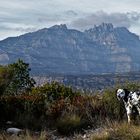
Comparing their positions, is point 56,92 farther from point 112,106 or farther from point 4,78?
point 112,106

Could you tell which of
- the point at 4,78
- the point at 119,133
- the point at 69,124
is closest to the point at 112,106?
the point at 69,124

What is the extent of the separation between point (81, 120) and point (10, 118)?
7.62 feet

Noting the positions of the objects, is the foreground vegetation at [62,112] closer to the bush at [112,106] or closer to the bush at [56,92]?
the bush at [112,106]

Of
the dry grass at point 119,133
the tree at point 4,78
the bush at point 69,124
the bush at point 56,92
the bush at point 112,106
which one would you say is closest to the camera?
the dry grass at point 119,133

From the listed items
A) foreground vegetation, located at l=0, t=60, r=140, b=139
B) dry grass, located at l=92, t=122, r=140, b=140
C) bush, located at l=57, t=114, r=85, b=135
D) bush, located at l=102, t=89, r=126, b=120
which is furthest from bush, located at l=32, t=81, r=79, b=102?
dry grass, located at l=92, t=122, r=140, b=140

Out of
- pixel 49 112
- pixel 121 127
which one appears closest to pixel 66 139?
pixel 121 127

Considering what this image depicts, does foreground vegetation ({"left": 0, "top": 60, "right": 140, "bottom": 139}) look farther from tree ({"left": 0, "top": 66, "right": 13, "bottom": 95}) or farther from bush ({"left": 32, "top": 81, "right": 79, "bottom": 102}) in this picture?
bush ({"left": 32, "top": 81, "right": 79, "bottom": 102})

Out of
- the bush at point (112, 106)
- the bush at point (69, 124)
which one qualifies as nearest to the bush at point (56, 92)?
the bush at point (112, 106)

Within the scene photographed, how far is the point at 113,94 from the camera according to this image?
1463 cm

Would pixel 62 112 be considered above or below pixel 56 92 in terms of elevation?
below

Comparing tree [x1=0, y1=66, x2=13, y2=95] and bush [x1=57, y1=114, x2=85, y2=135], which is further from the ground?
tree [x1=0, y1=66, x2=13, y2=95]

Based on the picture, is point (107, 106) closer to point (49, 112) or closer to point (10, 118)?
point (49, 112)

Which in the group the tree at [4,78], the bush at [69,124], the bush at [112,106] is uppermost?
the tree at [4,78]

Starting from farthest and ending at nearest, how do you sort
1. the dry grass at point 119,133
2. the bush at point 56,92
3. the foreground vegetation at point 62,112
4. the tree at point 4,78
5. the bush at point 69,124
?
the bush at point 56,92 < the tree at point 4,78 < the foreground vegetation at point 62,112 < the bush at point 69,124 < the dry grass at point 119,133
